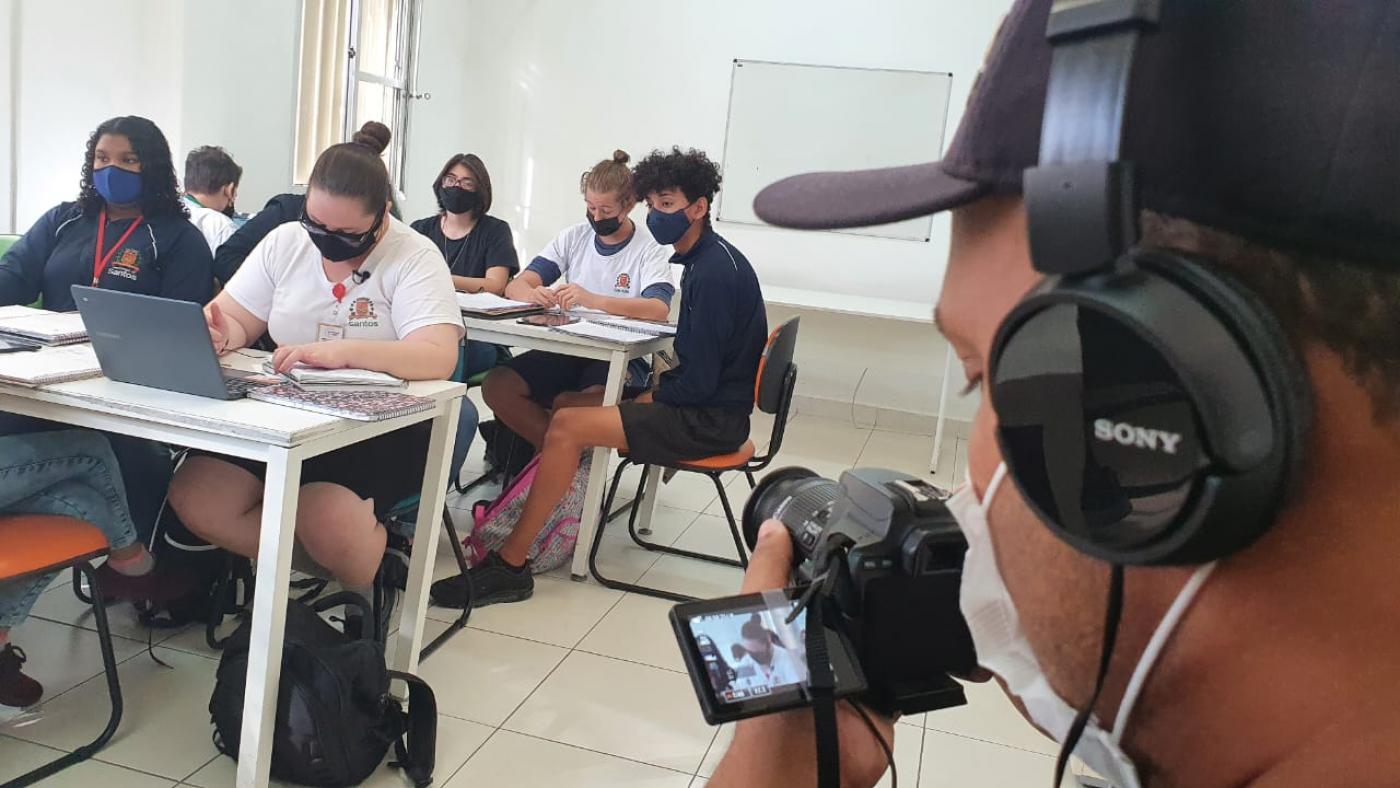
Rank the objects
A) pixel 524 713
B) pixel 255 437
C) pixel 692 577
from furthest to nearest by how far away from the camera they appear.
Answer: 1. pixel 692 577
2. pixel 524 713
3. pixel 255 437

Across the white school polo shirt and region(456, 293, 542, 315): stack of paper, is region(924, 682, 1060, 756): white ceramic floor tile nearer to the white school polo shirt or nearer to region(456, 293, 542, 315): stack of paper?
the white school polo shirt

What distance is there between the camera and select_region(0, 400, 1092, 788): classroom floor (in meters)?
1.80

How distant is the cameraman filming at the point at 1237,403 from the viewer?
335 mm

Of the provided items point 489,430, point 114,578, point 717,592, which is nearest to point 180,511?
point 114,578

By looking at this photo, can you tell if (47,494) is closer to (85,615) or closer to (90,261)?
(85,615)

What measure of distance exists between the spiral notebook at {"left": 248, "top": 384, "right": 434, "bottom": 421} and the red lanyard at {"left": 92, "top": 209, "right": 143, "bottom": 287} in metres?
0.95

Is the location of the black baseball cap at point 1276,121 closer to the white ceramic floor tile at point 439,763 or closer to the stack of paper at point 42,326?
the white ceramic floor tile at point 439,763

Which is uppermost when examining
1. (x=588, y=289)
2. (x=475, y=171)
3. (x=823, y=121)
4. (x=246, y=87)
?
(x=823, y=121)

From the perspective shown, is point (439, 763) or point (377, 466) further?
point (377, 466)

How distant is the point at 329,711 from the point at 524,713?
48 cm

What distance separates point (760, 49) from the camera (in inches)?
211

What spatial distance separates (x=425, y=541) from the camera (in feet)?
6.73

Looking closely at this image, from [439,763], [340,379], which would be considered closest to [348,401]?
[340,379]

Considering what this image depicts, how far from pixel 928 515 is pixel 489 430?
10.8ft
